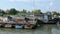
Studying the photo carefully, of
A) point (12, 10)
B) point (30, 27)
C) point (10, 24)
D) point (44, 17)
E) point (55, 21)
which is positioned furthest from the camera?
point (12, 10)

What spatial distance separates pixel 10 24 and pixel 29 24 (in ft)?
6.65

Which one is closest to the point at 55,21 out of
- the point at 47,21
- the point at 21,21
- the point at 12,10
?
the point at 47,21

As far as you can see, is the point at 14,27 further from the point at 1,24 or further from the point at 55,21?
the point at 55,21

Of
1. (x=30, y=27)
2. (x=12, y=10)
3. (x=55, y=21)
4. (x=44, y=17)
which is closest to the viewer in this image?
(x=30, y=27)

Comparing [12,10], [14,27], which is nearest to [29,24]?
[14,27]

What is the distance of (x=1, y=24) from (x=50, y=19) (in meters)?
8.03

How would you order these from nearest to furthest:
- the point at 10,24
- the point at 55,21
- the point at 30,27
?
1. the point at 30,27
2. the point at 10,24
3. the point at 55,21

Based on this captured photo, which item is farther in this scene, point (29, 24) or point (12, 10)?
point (12, 10)

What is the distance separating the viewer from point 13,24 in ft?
50.9

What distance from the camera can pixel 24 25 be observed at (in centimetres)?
1500

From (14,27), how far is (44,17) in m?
8.17

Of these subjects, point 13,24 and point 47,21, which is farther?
point 47,21

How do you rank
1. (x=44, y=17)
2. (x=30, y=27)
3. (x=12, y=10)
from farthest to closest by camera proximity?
(x=12, y=10) < (x=44, y=17) < (x=30, y=27)

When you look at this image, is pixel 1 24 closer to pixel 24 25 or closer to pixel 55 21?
pixel 24 25
